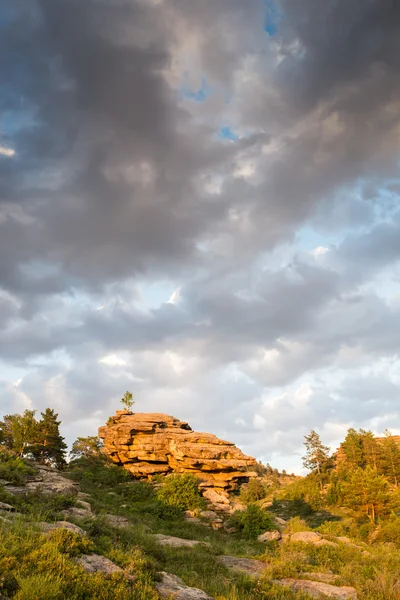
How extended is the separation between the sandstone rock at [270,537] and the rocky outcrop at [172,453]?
39.4ft

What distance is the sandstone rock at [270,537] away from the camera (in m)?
27.2

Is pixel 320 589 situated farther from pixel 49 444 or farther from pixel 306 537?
pixel 49 444

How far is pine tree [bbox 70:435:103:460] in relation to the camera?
50.9m

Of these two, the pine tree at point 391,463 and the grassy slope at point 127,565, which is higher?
the pine tree at point 391,463

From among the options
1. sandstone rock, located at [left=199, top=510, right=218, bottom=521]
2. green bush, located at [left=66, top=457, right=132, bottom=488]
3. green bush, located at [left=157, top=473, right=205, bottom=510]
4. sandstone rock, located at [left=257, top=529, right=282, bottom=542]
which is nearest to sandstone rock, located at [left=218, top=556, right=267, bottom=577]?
sandstone rock, located at [left=257, top=529, right=282, bottom=542]

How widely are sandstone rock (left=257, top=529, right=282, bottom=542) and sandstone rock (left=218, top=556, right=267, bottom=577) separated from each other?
31.3 ft

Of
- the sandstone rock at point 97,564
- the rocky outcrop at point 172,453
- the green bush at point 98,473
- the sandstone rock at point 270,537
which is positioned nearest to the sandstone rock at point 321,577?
the sandstone rock at point 97,564

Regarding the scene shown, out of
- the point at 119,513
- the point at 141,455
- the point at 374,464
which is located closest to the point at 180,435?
the point at 141,455

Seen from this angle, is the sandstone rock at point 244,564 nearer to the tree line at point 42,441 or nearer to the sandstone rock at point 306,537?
the sandstone rock at point 306,537

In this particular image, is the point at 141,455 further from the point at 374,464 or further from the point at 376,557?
the point at 374,464

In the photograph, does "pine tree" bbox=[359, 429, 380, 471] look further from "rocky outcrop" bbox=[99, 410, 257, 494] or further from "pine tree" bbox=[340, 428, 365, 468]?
"rocky outcrop" bbox=[99, 410, 257, 494]

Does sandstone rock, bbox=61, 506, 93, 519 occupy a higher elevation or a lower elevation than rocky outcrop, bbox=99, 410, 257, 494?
lower

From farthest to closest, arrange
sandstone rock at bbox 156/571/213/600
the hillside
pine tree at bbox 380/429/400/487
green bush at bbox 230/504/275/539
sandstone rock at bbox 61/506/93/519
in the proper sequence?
pine tree at bbox 380/429/400/487 < green bush at bbox 230/504/275/539 < sandstone rock at bbox 61/506/93/519 < sandstone rock at bbox 156/571/213/600 < the hillside

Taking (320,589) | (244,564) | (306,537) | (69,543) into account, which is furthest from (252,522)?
(69,543)
